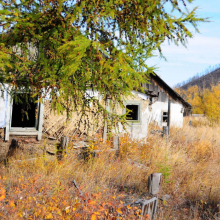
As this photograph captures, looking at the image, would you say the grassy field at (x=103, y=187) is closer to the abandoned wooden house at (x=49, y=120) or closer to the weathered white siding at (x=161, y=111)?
the abandoned wooden house at (x=49, y=120)

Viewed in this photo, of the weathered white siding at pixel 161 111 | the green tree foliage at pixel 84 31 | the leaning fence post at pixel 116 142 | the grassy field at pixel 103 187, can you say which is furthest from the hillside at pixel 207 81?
the green tree foliage at pixel 84 31

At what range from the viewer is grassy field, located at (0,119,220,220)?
150 inches

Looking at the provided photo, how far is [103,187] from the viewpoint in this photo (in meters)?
5.27

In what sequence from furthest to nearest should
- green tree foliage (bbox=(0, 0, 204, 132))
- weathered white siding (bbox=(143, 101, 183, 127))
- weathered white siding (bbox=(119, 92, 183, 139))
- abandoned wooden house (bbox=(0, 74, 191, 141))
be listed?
1. weathered white siding (bbox=(143, 101, 183, 127))
2. weathered white siding (bbox=(119, 92, 183, 139))
3. abandoned wooden house (bbox=(0, 74, 191, 141))
4. green tree foliage (bbox=(0, 0, 204, 132))

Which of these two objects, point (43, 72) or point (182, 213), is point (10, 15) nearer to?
point (43, 72)

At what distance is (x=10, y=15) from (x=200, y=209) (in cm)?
570

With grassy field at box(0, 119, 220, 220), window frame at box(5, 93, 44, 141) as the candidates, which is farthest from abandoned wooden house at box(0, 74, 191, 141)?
grassy field at box(0, 119, 220, 220)

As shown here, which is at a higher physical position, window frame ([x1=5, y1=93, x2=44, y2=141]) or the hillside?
the hillside

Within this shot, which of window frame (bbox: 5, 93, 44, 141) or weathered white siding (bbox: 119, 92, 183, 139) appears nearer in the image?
window frame (bbox: 5, 93, 44, 141)

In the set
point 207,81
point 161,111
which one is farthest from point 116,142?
point 207,81

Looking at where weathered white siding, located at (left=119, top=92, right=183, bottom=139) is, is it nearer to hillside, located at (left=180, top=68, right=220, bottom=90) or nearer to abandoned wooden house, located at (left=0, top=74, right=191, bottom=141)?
abandoned wooden house, located at (left=0, top=74, right=191, bottom=141)

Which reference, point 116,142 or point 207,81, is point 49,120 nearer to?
point 116,142

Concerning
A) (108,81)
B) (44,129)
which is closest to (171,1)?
(108,81)

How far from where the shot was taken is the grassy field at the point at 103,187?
3.80 meters
